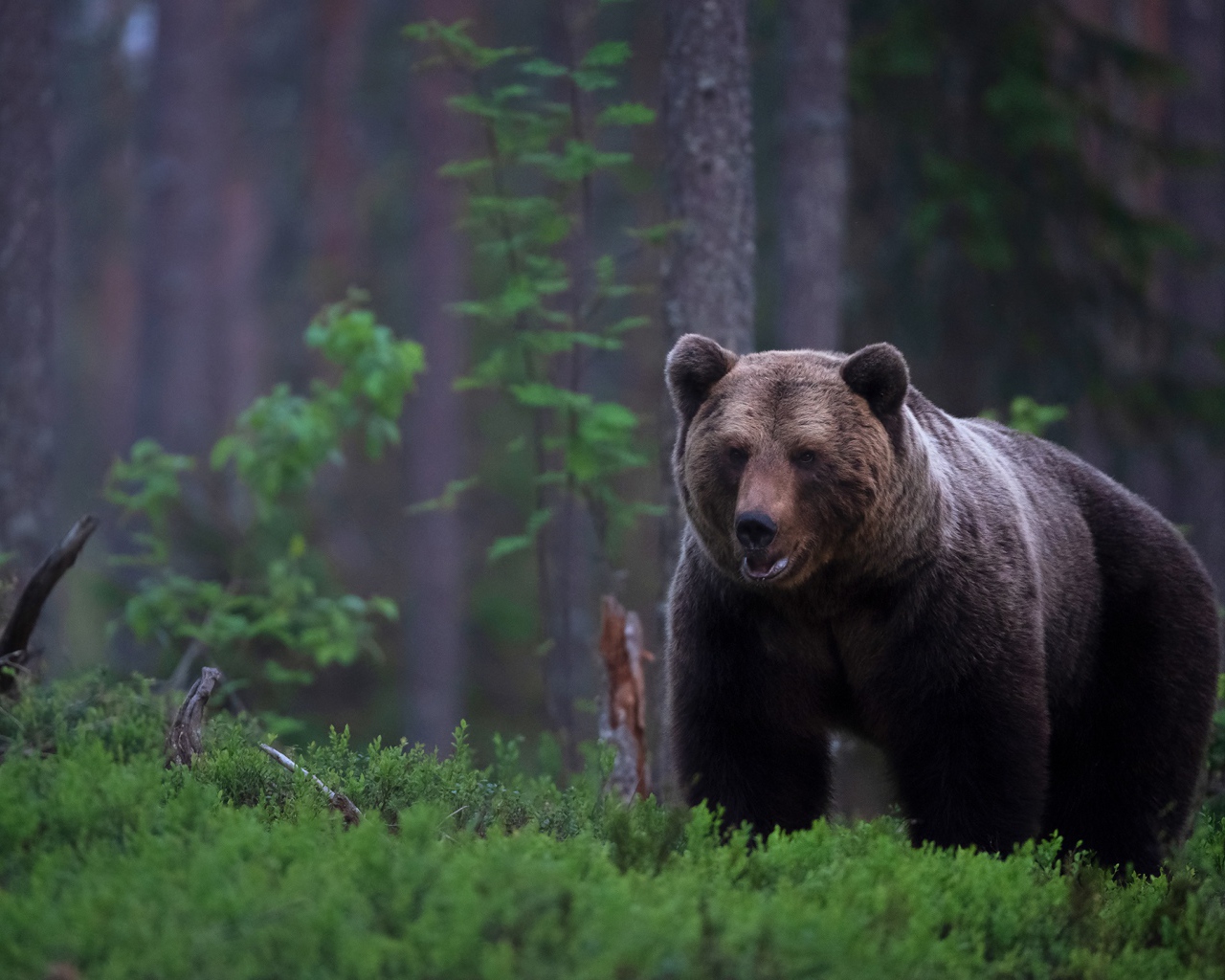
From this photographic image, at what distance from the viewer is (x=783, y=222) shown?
1018 centimetres

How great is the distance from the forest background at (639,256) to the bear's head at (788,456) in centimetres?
224

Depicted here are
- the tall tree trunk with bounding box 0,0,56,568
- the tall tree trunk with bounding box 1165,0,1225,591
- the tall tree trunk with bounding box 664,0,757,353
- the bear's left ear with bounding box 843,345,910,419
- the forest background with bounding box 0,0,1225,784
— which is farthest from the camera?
the tall tree trunk with bounding box 1165,0,1225,591

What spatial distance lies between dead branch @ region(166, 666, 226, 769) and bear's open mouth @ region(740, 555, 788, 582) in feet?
6.50

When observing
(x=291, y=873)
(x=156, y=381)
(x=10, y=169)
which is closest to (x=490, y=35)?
(x=156, y=381)

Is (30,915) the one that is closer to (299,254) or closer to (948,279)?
(948,279)

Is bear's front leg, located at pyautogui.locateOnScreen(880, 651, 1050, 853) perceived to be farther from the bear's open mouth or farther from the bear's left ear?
the bear's left ear

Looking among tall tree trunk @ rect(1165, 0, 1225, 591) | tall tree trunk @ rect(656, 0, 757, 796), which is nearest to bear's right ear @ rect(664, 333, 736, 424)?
tall tree trunk @ rect(656, 0, 757, 796)

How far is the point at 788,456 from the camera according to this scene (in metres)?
4.45

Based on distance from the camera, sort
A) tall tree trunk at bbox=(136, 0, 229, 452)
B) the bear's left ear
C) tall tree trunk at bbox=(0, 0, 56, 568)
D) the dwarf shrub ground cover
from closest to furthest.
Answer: the dwarf shrub ground cover → the bear's left ear → tall tree trunk at bbox=(0, 0, 56, 568) → tall tree trunk at bbox=(136, 0, 229, 452)

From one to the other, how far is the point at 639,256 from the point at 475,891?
458 inches

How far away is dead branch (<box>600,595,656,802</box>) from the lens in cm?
650

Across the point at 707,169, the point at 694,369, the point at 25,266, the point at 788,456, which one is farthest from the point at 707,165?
the point at 25,266

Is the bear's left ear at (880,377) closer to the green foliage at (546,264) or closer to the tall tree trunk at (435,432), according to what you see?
the green foliage at (546,264)

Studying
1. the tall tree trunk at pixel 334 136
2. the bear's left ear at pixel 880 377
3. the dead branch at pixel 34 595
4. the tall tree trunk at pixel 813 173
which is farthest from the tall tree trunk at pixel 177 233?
the bear's left ear at pixel 880 377
